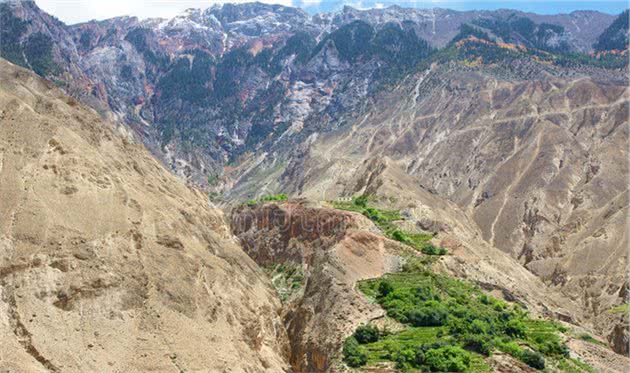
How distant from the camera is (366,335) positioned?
1879 inches

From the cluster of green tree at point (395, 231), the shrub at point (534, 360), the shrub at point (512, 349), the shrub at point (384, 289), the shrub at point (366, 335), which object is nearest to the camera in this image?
the shrub at point (534, 360)

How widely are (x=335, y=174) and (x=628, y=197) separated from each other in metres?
61.7

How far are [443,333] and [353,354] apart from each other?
6.39 metres

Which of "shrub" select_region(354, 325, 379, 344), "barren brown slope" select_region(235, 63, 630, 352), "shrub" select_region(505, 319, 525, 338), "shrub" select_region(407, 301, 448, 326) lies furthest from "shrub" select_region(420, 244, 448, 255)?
"shrub" select_region(354, 325, 379, 344)

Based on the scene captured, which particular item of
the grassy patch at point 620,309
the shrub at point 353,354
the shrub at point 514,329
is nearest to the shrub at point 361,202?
the grassy patch at point 620,309

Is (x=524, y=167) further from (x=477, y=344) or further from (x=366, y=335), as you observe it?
(x=477, y=344)

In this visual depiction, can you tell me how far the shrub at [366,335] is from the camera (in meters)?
47.7

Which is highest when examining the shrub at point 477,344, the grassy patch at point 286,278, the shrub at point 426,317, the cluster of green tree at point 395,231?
the shrub at point 477,344

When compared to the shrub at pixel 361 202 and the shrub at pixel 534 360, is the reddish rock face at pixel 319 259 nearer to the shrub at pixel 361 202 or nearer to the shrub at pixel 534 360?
the shrub at pixel 534 360

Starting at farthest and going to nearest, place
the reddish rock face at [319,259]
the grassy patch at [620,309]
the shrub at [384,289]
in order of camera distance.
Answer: the grassy patch at [620,309], the shrub at [384,289], the reddish rock face at [319,259]

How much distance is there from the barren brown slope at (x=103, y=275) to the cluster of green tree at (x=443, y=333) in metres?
6.90

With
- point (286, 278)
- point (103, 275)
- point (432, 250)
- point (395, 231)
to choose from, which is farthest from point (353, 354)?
point (395, 231)

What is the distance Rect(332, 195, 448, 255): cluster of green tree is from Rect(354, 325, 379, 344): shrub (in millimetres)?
19827

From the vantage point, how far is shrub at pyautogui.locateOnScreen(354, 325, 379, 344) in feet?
156
